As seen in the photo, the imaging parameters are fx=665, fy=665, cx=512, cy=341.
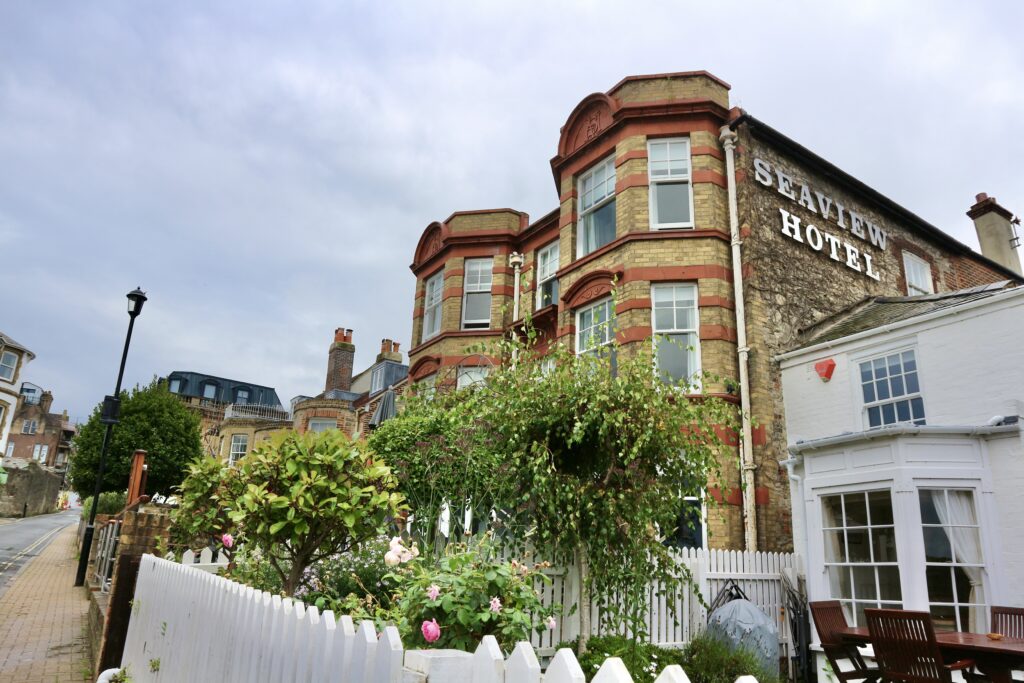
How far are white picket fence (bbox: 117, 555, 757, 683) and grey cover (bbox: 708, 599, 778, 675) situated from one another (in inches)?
269

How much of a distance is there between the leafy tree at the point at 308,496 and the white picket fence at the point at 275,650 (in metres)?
0.87

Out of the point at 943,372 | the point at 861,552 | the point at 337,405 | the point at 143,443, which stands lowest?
the point at 861,552

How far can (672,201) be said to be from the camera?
14250 millimetres

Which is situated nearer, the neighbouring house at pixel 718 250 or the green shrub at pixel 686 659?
the green shrub at pixel 686 659

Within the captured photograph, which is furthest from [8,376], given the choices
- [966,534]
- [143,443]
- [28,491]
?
[966,534]

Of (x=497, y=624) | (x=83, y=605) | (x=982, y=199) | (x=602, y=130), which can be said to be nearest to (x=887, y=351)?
(x=602, y=130)

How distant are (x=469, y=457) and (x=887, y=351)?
821 centimetres

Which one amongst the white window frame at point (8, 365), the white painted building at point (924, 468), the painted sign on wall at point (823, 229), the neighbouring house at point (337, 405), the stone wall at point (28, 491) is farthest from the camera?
the white window frame at point (8, 365)

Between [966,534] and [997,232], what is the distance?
52.0 ft

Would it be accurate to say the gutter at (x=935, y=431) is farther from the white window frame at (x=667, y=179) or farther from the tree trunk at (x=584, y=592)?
the white window frame at (x=667, y=179)

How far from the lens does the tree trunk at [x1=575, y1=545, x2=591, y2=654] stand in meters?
8.13

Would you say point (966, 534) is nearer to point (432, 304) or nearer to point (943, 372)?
point (943, 372)

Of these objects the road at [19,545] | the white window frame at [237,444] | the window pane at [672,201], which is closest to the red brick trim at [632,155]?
the window pane at [672,201]

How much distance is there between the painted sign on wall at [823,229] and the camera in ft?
47.8
